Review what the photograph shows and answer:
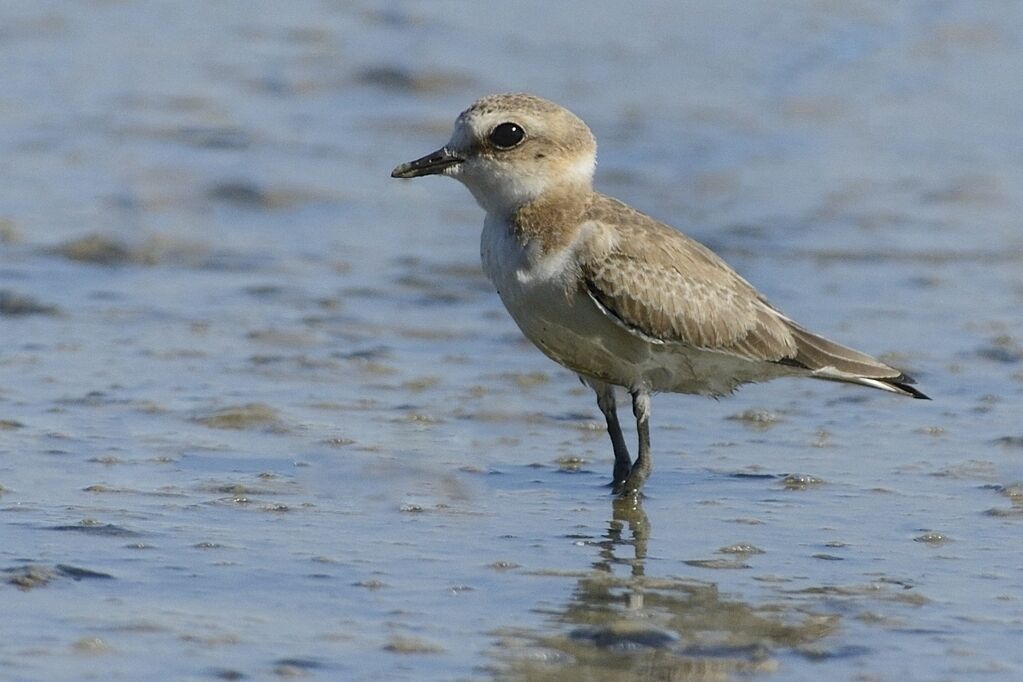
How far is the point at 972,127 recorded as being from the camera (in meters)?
12.5

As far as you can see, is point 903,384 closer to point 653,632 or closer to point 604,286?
point 604,286

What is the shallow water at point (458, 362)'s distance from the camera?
16.9 ft

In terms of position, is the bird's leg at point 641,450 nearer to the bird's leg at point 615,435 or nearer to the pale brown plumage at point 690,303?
the bird's leg at point 615,435

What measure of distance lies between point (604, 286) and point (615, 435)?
2.29 ft

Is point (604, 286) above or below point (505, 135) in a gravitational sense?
below

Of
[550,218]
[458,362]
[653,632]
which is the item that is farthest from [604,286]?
[458,362]

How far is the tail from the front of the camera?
22.8 ft

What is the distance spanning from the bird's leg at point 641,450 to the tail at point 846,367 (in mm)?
593

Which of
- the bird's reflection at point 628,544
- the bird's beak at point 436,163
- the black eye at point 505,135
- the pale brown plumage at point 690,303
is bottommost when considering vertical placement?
the bird's reflection at point 628,544

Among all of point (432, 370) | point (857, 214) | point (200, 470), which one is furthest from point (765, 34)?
point (200, 470)

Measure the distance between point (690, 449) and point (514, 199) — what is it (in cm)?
138

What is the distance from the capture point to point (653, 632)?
16.4 feet

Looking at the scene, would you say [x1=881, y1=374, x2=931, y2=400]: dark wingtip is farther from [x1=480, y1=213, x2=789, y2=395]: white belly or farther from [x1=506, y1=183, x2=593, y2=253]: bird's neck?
[x1=506, y1=183, x2=593, y2=253]: bird's neck

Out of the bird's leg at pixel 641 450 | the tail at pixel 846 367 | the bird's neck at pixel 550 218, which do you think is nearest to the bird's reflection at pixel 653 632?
the bird's leg at pixel 641 450
